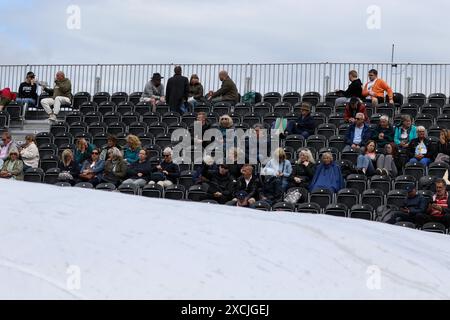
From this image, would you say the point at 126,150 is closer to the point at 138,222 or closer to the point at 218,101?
the point at 218,101

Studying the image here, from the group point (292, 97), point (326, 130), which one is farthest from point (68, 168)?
point (292, 97)

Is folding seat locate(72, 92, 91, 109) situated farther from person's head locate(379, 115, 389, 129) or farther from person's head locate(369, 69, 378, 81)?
person's head locate(379, 115, 389, 129)

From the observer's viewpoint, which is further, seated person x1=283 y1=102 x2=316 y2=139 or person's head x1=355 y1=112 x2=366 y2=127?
seated person x1=283 y1=102 x2=316 y2=139

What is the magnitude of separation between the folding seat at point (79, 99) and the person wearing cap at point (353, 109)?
716 centimetres

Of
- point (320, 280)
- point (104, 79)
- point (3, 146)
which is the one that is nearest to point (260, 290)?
point (320, 280)

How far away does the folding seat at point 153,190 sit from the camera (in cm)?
1970

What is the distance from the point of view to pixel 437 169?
1906 cm

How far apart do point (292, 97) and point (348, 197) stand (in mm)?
6039

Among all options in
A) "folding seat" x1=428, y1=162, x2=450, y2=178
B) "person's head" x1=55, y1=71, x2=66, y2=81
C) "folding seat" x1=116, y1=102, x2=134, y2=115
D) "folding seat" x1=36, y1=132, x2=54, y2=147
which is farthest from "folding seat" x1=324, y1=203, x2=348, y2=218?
"person's head" x1=55, y1=71, x2=66, y2=81

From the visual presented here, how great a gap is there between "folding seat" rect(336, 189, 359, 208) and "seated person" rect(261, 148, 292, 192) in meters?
0.97

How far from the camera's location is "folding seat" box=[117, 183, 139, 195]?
19.6 metres
